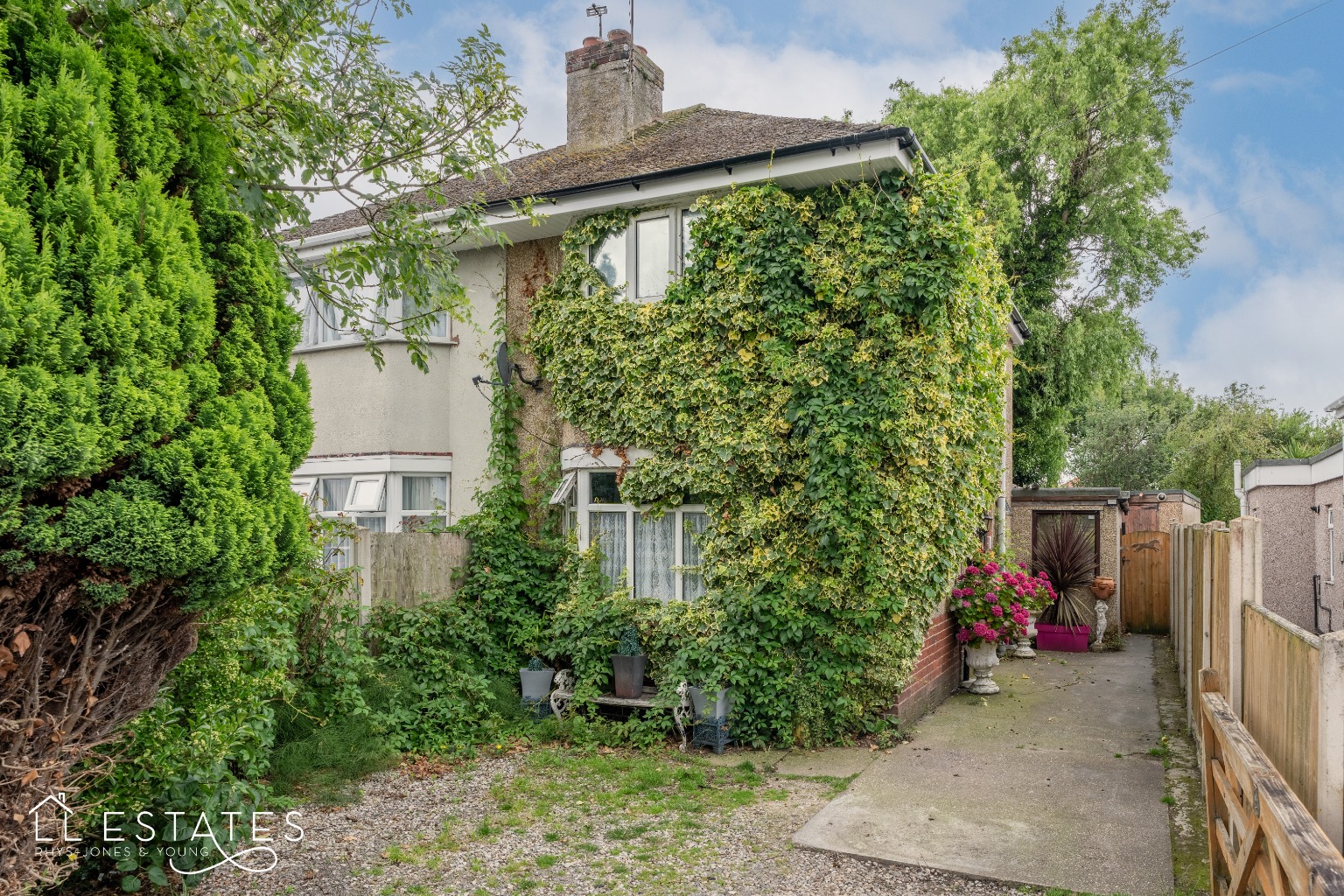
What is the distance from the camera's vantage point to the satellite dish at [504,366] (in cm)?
1025

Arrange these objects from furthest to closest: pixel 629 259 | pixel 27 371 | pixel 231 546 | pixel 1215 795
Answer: pixel 629 259
pixel 1215 795
pixel 231 546
pixel 27 371

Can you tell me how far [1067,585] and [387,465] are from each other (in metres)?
10.9

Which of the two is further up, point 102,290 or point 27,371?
point 102,290

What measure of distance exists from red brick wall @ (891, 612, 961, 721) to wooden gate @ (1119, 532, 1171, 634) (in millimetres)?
7971

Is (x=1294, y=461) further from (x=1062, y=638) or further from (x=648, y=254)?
(x=648, y=254)

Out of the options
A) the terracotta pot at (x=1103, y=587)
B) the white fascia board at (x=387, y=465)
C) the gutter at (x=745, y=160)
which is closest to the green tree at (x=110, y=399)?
the gutter at (x=745, y=160)

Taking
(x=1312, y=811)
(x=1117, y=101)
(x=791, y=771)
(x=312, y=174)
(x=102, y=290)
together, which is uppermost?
(x=1117, y=101)

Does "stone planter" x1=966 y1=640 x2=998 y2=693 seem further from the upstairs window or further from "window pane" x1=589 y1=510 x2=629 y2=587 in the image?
the upstairs window

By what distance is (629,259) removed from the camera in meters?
9.60

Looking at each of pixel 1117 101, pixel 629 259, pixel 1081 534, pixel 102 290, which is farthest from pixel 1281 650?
pixel 1117 101

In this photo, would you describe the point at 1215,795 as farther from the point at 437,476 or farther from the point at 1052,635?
the point at 1052,635

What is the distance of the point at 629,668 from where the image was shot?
870 cm

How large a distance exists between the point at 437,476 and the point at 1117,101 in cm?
1759

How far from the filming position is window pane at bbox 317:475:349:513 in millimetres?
11117
